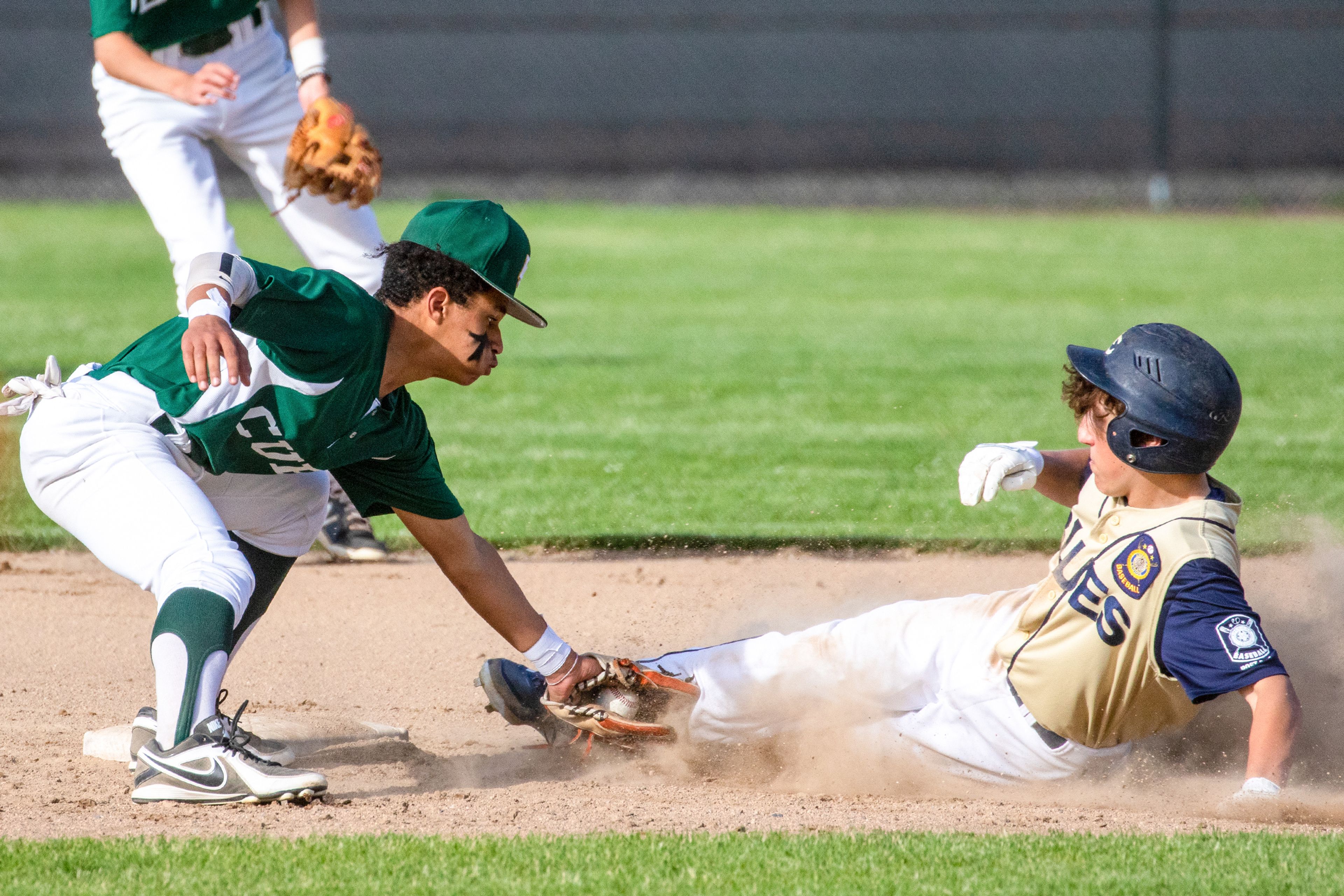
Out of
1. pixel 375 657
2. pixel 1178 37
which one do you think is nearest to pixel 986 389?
pixel 375 657

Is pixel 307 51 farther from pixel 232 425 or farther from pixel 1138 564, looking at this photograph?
pixel 1138 564

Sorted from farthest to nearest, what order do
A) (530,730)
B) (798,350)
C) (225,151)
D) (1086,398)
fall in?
(798,350) < (225,151) < (530,730) < (1086,398)

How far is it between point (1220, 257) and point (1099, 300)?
308 cm

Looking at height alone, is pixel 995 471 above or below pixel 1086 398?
below

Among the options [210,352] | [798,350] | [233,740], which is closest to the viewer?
[210,352]

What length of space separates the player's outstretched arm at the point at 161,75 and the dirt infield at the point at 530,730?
165 centimetres

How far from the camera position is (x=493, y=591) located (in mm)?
3781

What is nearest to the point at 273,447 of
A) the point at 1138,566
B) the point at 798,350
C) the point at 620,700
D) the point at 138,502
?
the point at 138,502

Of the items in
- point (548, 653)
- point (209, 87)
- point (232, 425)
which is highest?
point (209, 87)

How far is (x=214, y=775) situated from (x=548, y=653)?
0.93 meters

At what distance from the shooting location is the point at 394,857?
2.94m

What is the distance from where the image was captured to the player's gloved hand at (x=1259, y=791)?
10.4 feet

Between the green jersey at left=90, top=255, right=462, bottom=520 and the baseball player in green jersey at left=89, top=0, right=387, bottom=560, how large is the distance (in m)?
1.65

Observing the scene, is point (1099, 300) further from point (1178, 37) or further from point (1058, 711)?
point (1058, 711)
